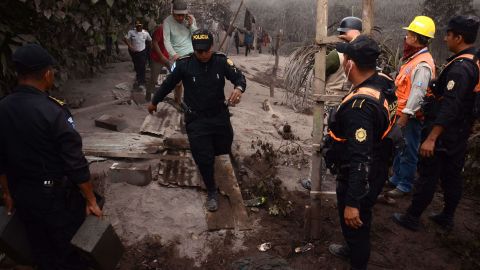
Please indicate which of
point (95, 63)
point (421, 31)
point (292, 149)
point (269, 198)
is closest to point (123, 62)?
point (95, 63)

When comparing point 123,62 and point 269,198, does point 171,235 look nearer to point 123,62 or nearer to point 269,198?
point 269,198

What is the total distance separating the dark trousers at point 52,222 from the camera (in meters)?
2.51

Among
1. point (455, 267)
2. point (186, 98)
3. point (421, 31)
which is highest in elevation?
point (421, 31)

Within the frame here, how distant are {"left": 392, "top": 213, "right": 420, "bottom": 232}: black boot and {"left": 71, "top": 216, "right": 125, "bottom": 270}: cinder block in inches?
118

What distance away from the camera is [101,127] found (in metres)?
6.04

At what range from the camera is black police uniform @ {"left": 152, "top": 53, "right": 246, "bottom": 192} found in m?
3.90

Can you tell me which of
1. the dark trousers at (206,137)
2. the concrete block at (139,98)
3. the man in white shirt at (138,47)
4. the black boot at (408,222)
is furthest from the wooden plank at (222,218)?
the man in white shirt at (138,47)

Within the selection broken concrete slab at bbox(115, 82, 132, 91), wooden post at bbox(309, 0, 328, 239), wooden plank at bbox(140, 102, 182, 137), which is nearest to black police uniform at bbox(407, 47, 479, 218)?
wooden post at bbox(309, 0, 328, 239)

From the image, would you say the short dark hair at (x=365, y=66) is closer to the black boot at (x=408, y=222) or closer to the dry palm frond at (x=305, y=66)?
the black boot at (x=408, y=222)

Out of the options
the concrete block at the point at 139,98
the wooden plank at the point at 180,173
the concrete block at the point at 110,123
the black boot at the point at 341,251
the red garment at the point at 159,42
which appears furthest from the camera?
the concrete block at the point at 139,98

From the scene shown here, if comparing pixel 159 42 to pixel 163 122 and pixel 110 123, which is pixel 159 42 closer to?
pixel 163 122

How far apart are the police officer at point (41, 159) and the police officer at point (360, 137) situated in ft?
6.16

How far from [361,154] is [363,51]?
73 cm

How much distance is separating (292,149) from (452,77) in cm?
278
